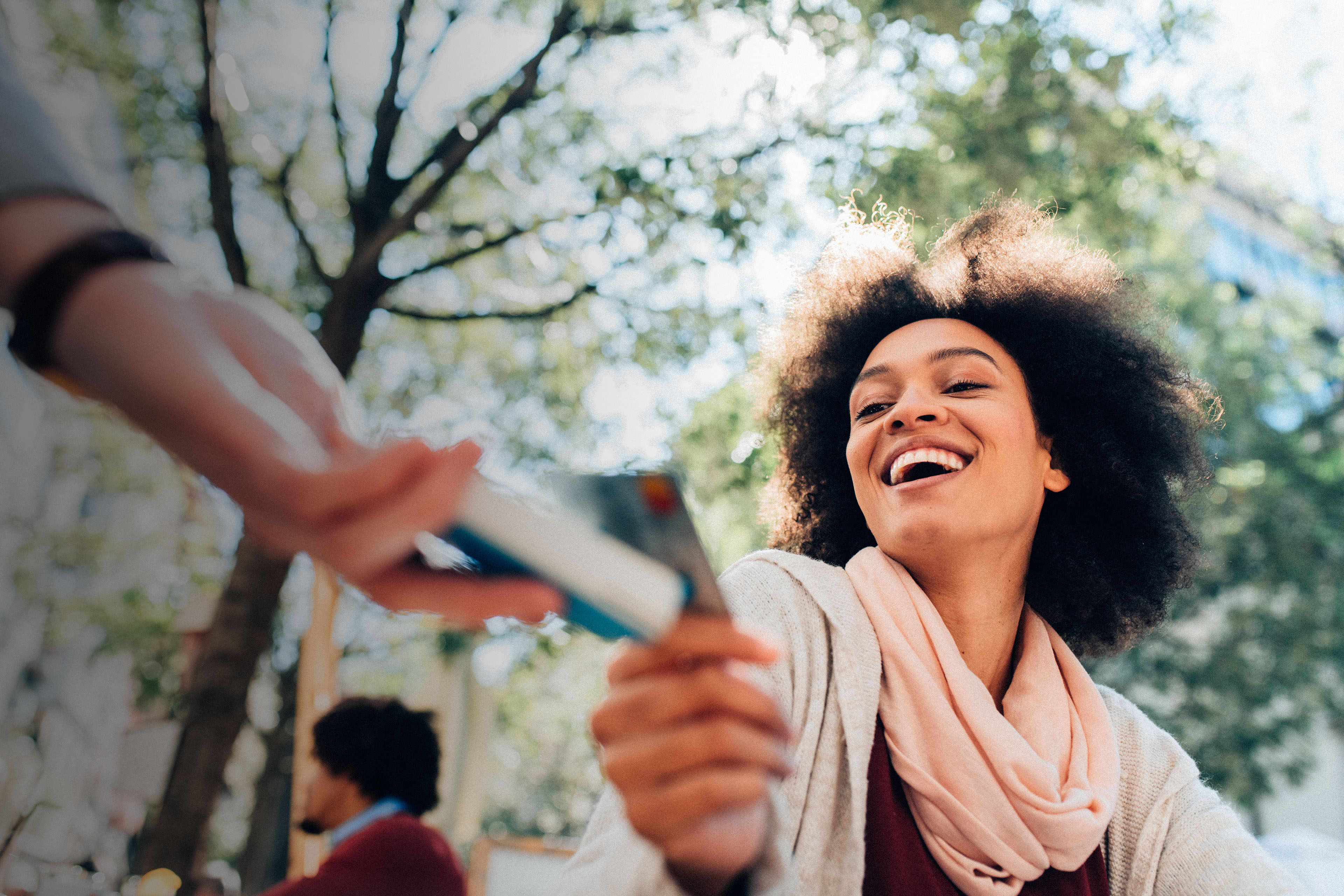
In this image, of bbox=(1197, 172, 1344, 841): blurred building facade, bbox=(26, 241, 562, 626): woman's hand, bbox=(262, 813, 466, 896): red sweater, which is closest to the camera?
bbox=(26, 241, 562, 626): woman's hand

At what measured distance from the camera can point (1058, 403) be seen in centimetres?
287

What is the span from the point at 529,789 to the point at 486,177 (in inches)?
1241

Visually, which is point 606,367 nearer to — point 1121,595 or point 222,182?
point 222,182

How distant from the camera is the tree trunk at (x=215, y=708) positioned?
4711mm

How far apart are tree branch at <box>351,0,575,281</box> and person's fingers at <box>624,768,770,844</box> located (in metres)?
5.62

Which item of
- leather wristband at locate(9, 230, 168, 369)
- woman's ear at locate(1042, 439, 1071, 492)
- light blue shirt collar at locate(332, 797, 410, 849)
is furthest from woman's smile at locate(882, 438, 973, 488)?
light blue shirt collar at locate(332, 797, 410, 849)

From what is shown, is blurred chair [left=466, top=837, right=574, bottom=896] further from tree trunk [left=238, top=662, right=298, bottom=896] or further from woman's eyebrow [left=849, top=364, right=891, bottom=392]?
tree trunk [left=238, top=662, right=298, bottom=896]

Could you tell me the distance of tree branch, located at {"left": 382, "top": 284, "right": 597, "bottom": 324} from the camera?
6.04 metres

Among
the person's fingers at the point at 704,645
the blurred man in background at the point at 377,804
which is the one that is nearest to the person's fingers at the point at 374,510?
the person's fingers at the point at 704,645

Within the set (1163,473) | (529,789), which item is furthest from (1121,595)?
(529,789)

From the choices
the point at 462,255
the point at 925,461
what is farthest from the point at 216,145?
the point at 925,461

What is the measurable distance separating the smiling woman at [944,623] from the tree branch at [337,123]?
406 centimetres

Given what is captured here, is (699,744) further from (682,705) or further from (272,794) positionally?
(272,794)

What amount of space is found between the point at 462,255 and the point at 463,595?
5692 mm
